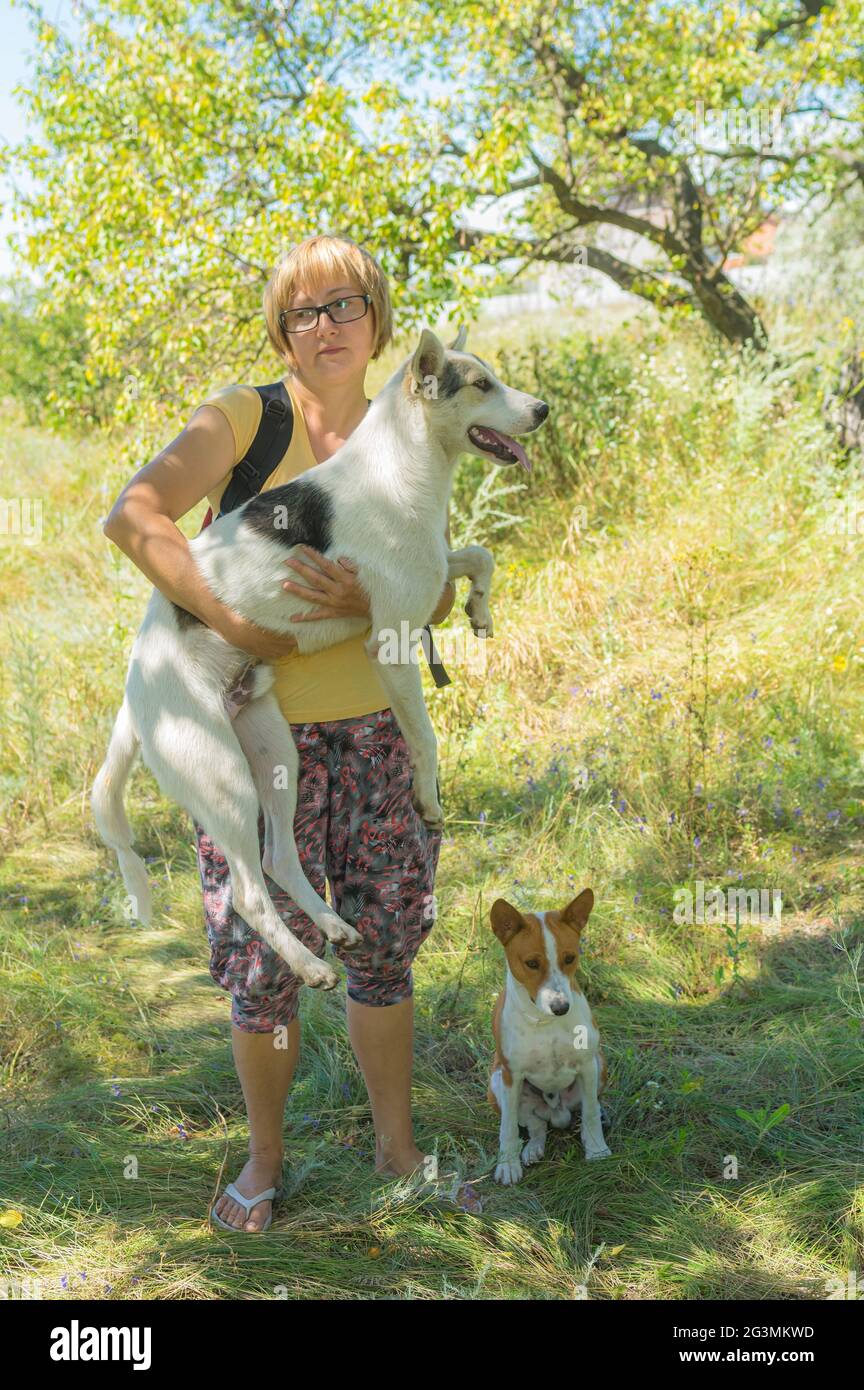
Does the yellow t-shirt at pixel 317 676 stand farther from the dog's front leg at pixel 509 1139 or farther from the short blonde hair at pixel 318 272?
the dog's front leg at pixel 509 1139

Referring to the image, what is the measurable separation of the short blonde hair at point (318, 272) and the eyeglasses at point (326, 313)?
0.02 m

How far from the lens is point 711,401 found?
7086 millimetres

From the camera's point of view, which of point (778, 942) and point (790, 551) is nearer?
point (778, 942)

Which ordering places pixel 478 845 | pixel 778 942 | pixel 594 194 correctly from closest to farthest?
pixel 778 942
pixel 478 845
pixel 594 194

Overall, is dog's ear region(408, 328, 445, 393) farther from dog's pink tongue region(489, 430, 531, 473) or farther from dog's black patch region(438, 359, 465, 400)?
dog's pink tongue region(489, 430, 531, 473)

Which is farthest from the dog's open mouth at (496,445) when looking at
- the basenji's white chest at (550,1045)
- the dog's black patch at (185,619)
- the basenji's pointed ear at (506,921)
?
the basenji's white chest at (550,1045)

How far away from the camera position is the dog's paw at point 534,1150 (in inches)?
112

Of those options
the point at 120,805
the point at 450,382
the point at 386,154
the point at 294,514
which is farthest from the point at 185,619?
the point at 386,154

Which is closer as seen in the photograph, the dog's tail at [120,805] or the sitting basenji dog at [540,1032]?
the dog's tail at [120,805]

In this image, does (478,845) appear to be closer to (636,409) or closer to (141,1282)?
(141,1282)

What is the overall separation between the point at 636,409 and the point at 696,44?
2526 millimetres

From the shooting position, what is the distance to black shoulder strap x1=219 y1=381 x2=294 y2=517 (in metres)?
2.39

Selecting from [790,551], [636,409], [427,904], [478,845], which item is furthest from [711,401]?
[427,904]

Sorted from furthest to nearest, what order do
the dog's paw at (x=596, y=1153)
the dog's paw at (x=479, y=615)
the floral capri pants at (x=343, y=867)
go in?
the dog's paw at (x=596, y=1153), the dog's paw at (x=479, y=615), the floral capri pants at (x=343, y=867)
